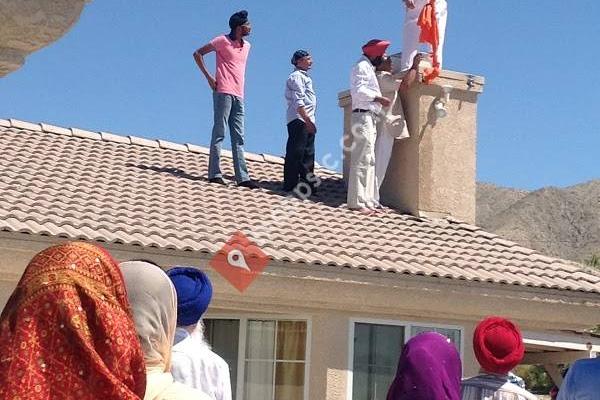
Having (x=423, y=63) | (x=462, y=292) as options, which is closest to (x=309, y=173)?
(x=423, y=63)

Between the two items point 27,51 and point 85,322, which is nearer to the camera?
point 85,322

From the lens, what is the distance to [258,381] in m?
10.5

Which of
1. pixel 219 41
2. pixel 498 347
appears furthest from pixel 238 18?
pixel 498 347

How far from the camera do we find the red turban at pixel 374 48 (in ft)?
44.8

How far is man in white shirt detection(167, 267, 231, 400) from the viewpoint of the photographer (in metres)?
4.43

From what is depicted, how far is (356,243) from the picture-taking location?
36.1ft

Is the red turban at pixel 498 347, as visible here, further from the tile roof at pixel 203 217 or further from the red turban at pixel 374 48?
the red turban at pixel 374 48

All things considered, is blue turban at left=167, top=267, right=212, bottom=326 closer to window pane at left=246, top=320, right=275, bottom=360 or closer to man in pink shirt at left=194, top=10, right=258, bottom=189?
window pane at left=246, top=320, right=275, bottom=360

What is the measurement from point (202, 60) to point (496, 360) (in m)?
8.36

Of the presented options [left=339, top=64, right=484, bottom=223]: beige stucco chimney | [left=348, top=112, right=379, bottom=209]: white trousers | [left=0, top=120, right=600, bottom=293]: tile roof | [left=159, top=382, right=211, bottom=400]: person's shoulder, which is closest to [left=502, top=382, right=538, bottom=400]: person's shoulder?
[left=159, top=382, right=211, bottom=400]: person's shoulder

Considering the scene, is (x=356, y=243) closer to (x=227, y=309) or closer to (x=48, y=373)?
(x=227, y=309)

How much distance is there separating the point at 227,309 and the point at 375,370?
1.54 metres

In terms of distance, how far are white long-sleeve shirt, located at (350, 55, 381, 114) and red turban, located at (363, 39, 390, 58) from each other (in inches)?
12.2

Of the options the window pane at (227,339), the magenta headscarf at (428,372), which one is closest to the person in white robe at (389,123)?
the window pane at (227,339)
